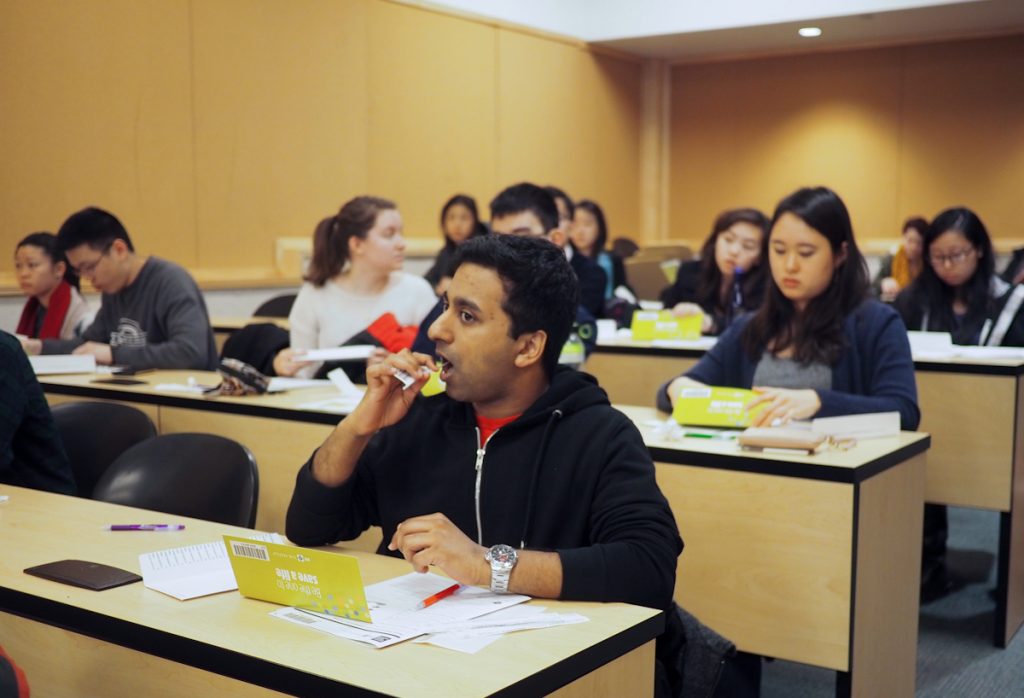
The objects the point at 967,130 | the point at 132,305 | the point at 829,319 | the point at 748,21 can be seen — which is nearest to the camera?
the point at 829,319

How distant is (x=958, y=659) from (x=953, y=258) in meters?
1.79

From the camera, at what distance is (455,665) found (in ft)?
4.35

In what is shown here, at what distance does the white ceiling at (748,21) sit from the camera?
8.88 metres

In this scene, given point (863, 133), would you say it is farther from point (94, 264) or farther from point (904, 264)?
point (94, 264)

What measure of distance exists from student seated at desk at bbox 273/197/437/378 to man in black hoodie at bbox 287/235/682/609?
217 cm

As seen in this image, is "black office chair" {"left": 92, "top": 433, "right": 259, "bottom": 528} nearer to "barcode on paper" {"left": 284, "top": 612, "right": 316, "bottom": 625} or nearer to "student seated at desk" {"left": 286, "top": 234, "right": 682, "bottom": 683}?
"student seated at desk" {"left": 286, "top": 234, "right": 682, "bottom": 683}

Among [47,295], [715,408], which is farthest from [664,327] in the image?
[47,295]

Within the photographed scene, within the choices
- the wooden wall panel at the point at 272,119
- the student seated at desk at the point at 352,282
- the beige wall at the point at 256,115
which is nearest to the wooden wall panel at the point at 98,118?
the beige wall at the point at 256,115

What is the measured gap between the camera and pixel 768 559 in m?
2.57

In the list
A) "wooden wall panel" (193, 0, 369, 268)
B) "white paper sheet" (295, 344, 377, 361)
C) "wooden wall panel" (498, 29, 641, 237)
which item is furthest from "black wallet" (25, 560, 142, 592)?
"wooden wall panel" (498, 29, 641, 237)

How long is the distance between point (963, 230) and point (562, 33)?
20.1ft

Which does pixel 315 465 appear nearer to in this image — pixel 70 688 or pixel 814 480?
pixel 70 688

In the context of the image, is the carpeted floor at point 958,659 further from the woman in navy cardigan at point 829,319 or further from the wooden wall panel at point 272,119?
the wooden wall panel at point 272,119

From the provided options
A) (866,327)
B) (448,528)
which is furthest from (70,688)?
(866,327)
